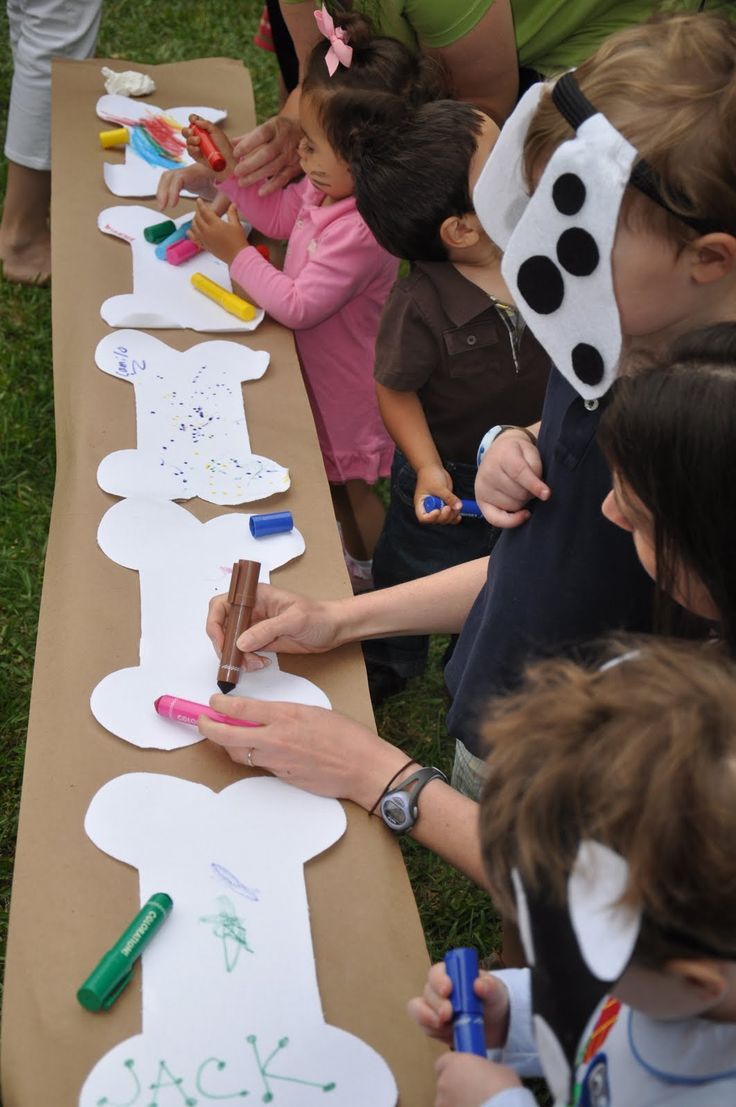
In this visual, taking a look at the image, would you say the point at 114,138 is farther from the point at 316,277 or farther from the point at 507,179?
the point at 507,179

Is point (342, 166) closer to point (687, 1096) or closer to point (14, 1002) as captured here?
point (14, 1002)

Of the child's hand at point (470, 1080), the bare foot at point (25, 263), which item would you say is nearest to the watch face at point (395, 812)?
the child's hand at point (470, 1080)

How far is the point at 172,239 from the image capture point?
200 cm

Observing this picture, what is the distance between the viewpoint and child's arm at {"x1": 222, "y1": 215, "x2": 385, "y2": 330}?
185cm

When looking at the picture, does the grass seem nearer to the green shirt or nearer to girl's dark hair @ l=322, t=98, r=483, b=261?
girl's dark hair @ l=322, t=98, r=483, b=261

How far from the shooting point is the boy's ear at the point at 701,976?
0.71 meters

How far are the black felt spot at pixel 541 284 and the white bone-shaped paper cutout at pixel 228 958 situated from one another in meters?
0.54

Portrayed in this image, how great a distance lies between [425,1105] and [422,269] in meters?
1.15

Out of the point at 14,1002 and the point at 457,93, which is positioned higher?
the point at 457,93

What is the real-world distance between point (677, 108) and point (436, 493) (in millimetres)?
820

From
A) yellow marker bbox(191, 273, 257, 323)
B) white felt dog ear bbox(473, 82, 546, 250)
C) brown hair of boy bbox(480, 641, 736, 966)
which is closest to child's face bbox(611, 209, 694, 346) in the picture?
white felt dog ear bbox(473, 82, 546, 250)

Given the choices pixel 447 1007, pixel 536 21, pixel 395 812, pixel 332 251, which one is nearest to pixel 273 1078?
pixel 447 1007

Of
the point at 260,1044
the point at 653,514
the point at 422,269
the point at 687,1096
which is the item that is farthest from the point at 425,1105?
the point at 422,269

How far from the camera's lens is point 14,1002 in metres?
0.98
